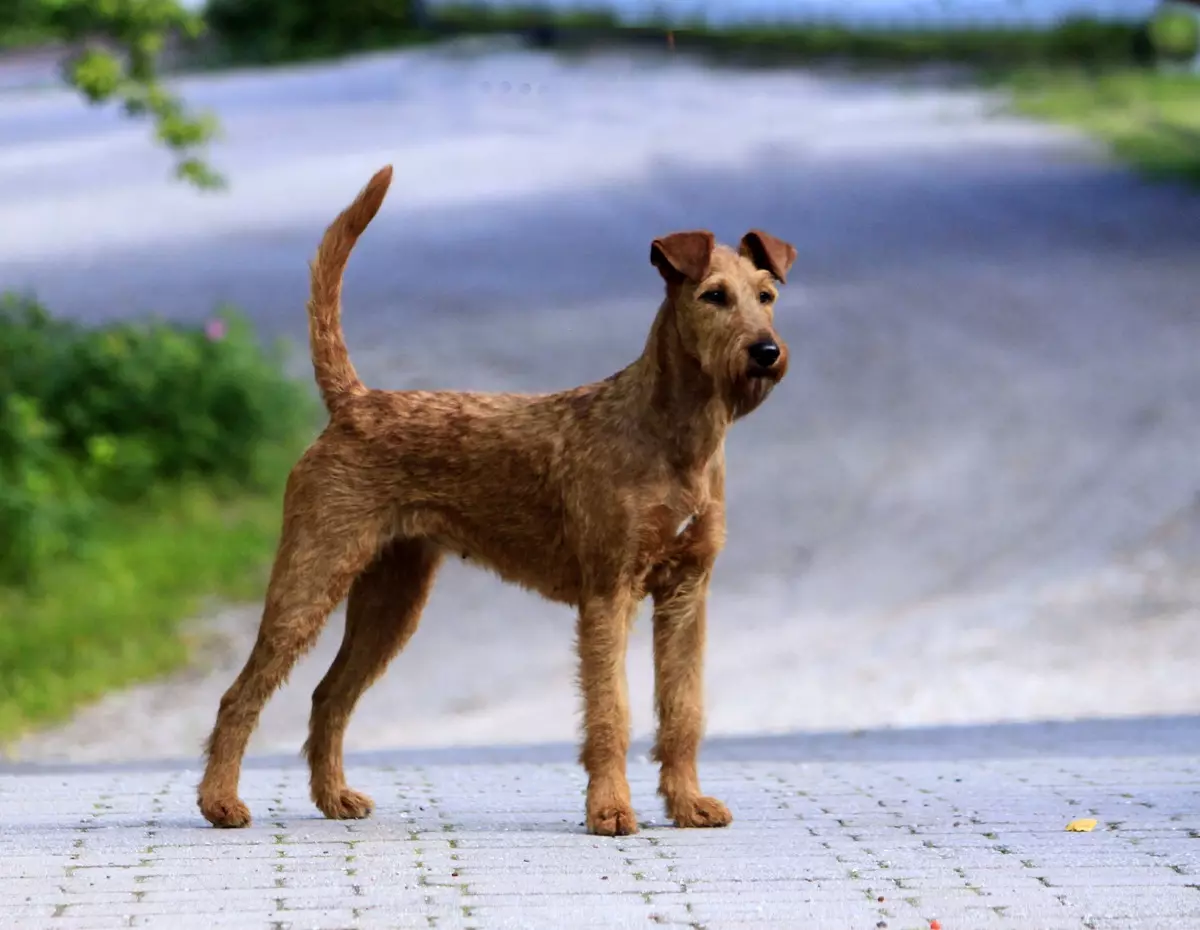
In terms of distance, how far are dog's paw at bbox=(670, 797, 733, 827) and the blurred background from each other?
14.9ft

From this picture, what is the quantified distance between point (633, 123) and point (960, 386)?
13.0 ft

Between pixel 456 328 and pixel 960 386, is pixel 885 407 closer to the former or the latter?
pixel 960 386

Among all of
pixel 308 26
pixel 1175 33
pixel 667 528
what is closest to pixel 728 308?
pixel 667 528

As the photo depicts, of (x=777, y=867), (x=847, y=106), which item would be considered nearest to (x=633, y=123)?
(x=847, y=106)

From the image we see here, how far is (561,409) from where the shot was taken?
18.0 feet

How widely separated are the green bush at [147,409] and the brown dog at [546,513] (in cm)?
734

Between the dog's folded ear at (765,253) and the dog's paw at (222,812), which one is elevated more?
the dog's folded ear at (765,253)

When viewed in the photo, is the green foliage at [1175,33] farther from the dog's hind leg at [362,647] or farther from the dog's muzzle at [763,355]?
the dog's muzzle at [763,355]

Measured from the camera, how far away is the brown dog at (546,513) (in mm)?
5215

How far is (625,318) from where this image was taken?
15.0m

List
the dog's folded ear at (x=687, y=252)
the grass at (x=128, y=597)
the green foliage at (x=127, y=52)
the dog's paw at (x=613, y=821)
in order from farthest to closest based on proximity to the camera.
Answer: the green foliage at (x=127, y=52) → the grass at (x=128, y=597) → the dog's paw at (x=613, y=821) → the dog's folded ear at (x=687, y=252)

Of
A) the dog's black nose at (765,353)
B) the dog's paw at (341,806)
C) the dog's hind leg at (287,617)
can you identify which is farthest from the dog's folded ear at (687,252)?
the dog's paw at (341,806)

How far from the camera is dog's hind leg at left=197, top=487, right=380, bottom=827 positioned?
542cm

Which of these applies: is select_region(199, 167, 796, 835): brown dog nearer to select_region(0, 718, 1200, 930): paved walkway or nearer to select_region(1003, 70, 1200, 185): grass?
select_region(0, 718, 1200, 930): paved walkway
